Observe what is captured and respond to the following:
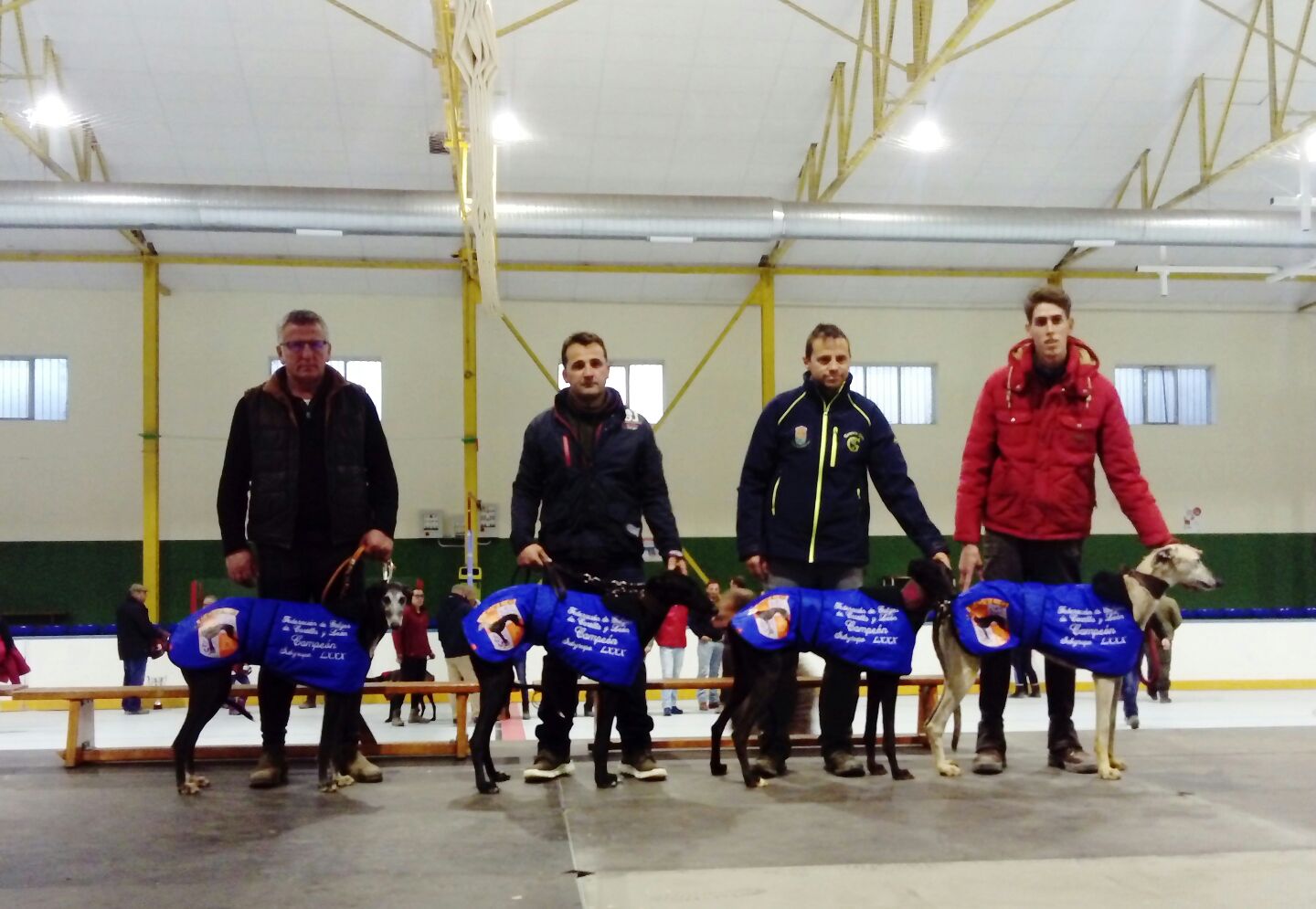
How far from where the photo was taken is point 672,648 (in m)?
11.7

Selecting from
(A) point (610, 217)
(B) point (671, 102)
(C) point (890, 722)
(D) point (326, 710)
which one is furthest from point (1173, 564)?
(B) point (671, 102)

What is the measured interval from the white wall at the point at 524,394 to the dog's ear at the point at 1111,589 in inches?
454

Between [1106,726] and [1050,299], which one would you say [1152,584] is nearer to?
[1106,726]

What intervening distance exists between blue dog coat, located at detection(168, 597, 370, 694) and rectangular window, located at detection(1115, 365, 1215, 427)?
48.5 ft

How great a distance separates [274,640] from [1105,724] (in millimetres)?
2876

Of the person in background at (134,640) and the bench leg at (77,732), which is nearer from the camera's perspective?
the bench leg at (77,732)

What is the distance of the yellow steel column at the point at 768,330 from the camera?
48.8ft

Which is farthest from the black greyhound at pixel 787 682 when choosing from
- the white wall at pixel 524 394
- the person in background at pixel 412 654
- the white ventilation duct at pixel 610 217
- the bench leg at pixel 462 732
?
the white wall at pixel 524 394

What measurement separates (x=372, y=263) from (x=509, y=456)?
305 cm

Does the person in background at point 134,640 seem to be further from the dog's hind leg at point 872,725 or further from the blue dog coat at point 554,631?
the dog's hind leg at point 872,725

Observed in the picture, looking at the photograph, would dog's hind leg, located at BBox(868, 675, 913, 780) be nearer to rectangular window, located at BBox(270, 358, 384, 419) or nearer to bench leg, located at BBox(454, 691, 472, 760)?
bench leg, located at BBox(454, 691, 472, 760)

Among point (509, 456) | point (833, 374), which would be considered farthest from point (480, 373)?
point (833, 374)

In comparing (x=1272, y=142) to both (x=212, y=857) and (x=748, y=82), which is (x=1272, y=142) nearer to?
(x=748, y=82)

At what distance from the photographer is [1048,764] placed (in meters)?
4.27
